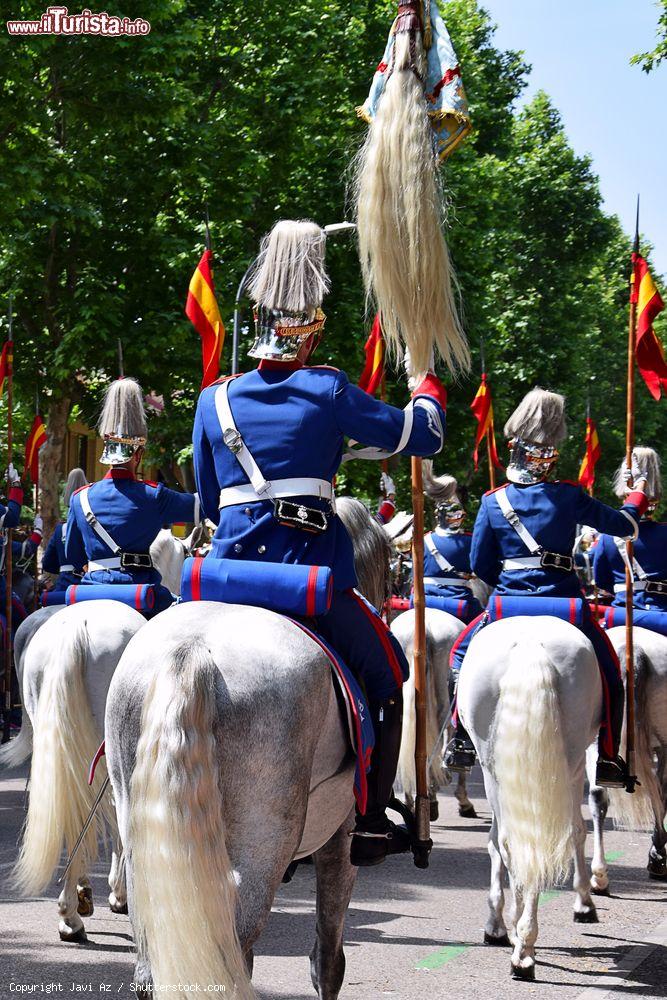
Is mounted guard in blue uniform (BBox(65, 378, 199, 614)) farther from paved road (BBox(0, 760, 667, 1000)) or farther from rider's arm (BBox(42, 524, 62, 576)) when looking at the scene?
rider's arm (BBox(42, 524, 62, 576))

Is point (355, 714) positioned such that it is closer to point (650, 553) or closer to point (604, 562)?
point (650, 553)

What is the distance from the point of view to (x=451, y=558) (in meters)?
12.1

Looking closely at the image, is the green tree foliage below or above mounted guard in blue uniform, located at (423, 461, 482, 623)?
above

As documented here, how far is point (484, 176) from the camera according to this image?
30.9m

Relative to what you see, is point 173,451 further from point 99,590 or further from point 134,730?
point 134,730

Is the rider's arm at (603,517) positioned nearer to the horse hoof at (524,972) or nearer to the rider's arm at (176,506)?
the rider's arm at (176,506)

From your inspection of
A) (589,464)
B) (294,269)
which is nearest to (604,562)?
(589,464)

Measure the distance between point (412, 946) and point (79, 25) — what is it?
14.0m

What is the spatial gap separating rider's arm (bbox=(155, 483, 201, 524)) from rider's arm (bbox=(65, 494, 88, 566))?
1.64ft

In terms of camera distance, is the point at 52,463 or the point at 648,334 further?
the point at 52,463

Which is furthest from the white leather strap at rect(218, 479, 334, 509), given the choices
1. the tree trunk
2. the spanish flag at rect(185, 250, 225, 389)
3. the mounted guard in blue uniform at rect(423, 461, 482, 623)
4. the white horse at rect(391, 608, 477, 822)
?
the tree trunk

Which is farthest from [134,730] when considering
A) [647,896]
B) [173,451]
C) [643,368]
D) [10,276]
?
[173,451]

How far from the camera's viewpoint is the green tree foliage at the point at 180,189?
1841 cm

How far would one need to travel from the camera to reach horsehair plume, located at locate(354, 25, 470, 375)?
17.4 ft
